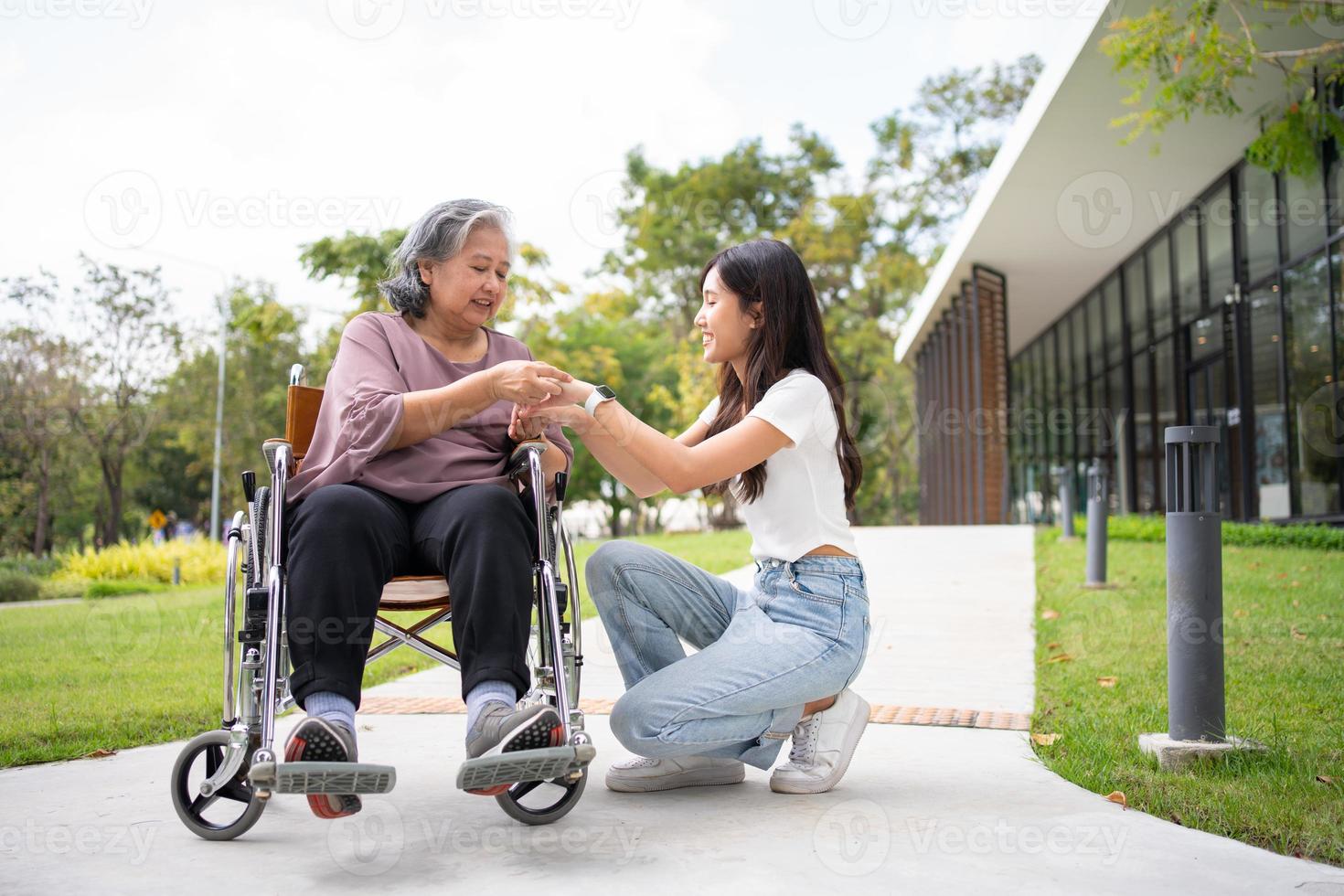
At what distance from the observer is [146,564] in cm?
1270

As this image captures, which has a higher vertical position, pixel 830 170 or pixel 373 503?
pixel 830 170

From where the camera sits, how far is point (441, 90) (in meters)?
14.4

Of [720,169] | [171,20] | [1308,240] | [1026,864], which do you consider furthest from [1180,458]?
[720,169]

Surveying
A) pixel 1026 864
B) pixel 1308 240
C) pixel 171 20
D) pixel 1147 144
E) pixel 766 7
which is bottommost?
pixel 1026 864

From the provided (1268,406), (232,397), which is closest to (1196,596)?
(1268,406)

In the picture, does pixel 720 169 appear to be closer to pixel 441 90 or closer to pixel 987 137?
pixel 987 137

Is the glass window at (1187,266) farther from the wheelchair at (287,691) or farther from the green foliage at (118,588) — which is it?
the green foliage at (118,588)

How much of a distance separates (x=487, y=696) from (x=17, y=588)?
11.2m

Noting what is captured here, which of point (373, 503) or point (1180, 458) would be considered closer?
point (373, 503)

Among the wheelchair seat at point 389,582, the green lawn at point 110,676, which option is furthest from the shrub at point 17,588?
the wheelchair seat at point 389,582

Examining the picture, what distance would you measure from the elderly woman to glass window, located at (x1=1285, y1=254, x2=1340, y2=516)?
28.4ft

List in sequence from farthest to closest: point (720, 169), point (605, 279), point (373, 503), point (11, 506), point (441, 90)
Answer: point (605, 279)
point (720, 169)
point (11, 506)
point (441, 90)
point (373, 503)

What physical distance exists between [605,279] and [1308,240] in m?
17.1

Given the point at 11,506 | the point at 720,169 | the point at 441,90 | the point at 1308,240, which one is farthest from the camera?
the point at 720,169
